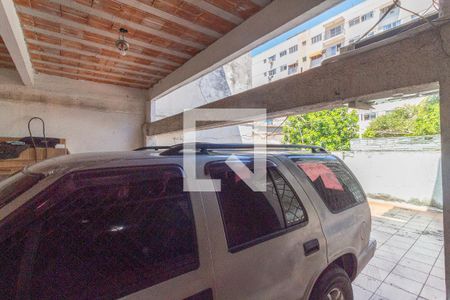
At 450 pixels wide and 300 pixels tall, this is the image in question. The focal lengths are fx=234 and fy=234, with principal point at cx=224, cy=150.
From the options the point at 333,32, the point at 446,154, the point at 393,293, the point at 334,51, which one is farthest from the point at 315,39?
the point at 446,154

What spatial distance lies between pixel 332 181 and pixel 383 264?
8.50 ft

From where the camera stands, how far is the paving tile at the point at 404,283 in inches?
117

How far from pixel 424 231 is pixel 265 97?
16.5 ft

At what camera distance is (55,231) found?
89 centimetres

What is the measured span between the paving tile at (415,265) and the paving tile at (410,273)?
4.6 inches

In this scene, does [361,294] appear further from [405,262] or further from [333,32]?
[333,32]

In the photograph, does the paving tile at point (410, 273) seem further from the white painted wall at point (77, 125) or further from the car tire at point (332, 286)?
the white painted wall at point (77, 125)

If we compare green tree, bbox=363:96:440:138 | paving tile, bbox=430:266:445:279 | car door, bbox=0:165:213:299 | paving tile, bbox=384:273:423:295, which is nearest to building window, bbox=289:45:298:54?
green tree, bbox=363:96:440:138

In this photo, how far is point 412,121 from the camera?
1037 centimetres

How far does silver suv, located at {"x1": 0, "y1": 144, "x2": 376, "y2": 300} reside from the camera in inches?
33.8

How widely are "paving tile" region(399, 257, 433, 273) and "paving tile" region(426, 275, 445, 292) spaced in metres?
0.19

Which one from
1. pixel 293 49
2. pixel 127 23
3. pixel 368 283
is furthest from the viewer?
pixel 293 49

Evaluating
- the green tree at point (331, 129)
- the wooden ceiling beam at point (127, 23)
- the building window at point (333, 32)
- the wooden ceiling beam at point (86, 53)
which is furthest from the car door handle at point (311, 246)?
the building window at point (333, 32)

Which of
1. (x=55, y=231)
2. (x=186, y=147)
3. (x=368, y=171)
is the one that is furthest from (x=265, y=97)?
(x=368, y=171)
